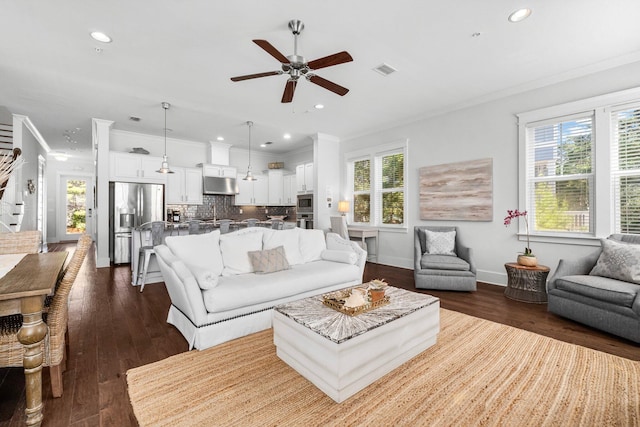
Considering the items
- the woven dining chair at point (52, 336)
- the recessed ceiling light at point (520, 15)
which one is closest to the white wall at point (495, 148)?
the recessed ceiling light at point (520, 15)

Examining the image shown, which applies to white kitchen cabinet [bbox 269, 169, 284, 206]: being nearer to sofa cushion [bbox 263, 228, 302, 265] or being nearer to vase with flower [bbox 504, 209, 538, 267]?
sofa cushion [bbox 263, 228, 302, 265]

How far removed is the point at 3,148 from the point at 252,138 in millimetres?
4442

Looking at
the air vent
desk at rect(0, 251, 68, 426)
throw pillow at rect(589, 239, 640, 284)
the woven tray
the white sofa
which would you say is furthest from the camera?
the air vent

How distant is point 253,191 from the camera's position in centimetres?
805

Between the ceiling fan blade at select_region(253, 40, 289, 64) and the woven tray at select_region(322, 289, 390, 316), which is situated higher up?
the ceiling fan blade at select_region(253, 40, 289, 64)

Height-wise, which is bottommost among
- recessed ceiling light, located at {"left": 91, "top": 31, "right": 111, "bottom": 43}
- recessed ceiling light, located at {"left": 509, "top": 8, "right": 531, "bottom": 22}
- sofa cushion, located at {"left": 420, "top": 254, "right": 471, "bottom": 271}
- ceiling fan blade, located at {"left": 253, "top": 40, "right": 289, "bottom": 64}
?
sofa cushion, located at {"left": 420, "top": 254, "right": 471, "bottom": 271}

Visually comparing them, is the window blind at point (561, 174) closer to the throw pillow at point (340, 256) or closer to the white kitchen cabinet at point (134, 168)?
the throw pillow at point (340, 256)

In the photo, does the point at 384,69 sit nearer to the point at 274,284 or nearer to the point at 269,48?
the point at 269,48

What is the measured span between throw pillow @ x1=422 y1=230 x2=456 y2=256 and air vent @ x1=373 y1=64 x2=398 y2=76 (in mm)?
2461

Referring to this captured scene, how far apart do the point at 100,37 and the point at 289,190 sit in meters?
5.57

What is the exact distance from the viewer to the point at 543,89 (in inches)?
157

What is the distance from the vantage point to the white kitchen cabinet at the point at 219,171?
23.4 feet

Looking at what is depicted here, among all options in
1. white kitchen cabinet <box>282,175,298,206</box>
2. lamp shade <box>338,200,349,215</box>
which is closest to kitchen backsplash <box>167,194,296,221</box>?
white kitchen cabinet <box>282,175,298,206</box>

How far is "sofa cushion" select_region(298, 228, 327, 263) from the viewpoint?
3.72 m
